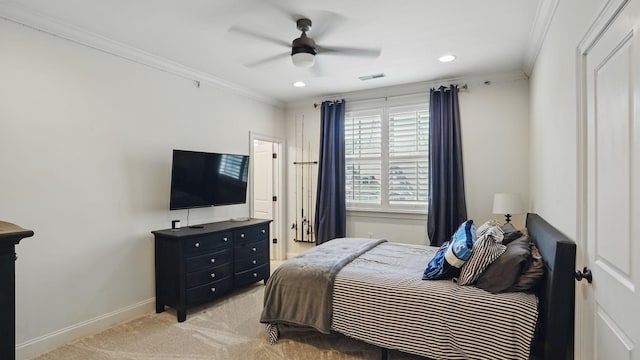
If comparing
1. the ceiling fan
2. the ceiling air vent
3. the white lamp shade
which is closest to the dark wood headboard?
the white lamp shade

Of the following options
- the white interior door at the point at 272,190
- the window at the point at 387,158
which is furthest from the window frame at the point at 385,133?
the white interior door at the point at 272,190

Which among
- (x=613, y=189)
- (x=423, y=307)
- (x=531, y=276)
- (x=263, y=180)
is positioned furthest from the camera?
(x=263, y=180)

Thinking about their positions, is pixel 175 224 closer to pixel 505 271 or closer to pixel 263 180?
pixel 263 180

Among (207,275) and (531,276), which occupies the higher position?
(531,276)

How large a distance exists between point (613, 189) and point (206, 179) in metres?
3.63

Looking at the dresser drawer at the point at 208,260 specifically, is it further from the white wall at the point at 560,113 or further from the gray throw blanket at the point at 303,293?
the white wall at the point at 560,113

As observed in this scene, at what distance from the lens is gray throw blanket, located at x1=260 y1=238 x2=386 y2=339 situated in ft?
8.57

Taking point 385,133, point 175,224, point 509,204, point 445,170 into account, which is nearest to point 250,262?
point 175,224

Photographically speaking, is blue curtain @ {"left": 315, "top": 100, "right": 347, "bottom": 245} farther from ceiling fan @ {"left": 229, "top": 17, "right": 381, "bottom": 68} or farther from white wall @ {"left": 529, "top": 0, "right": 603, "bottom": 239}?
white wall @ {"left": 529, "top": 0, "right": 603, "bottom": 239}

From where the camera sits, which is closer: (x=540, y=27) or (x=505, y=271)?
(x=505, y=271)

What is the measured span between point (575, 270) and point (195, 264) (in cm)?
319

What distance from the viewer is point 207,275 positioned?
3568 mm

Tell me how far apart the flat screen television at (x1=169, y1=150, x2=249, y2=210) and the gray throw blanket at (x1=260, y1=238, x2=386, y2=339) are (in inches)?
60.3

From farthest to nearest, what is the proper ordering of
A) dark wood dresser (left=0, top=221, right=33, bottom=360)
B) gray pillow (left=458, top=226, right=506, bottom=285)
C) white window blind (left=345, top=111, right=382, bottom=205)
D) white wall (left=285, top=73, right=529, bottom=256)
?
white window blind (left=345, top=111, right=382, bottom=205) → white wall (left=285, top=73, right=529, bottom=256) → gray pillow (left=458, top=226, right=506, bottom=285) → dark wood dresser (left=0, top=221, right=33, bottom=360)
